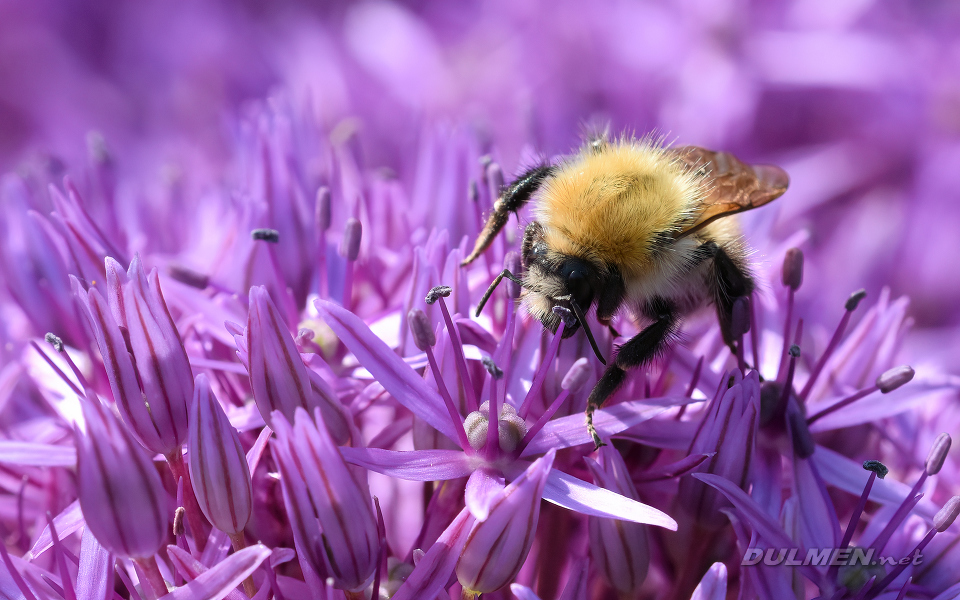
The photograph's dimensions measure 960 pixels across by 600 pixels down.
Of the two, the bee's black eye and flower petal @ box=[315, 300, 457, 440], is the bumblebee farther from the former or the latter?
flower petal @ box=[315, 300, 457, 440]

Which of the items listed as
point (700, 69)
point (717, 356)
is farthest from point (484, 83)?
point (717, 356)

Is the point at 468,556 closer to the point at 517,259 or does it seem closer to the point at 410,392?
the point at 410,392

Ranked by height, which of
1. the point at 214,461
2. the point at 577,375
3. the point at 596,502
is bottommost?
the point at 214,461

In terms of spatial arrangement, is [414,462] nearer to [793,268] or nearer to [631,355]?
[631,355]

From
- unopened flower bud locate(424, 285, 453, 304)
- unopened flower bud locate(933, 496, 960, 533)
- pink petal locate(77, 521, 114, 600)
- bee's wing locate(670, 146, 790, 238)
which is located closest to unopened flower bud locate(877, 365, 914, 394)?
unopened flower bud locate(933, 496, 960, 533)

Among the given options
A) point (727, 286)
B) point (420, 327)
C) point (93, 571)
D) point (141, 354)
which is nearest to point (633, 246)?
point (727, 286)

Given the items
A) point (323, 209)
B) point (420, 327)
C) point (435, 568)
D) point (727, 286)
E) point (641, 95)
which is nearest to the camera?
point (435, 568)

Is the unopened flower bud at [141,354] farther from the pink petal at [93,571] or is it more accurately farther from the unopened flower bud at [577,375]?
the unopened flower bud at [577,375]

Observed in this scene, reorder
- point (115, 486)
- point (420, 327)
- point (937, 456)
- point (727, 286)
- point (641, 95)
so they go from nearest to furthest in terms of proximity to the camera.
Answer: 1. point (115, 486)
2. point (420, 327)
3. point (937, 456)
4. point (727, 286)
5. point (641, 95)
